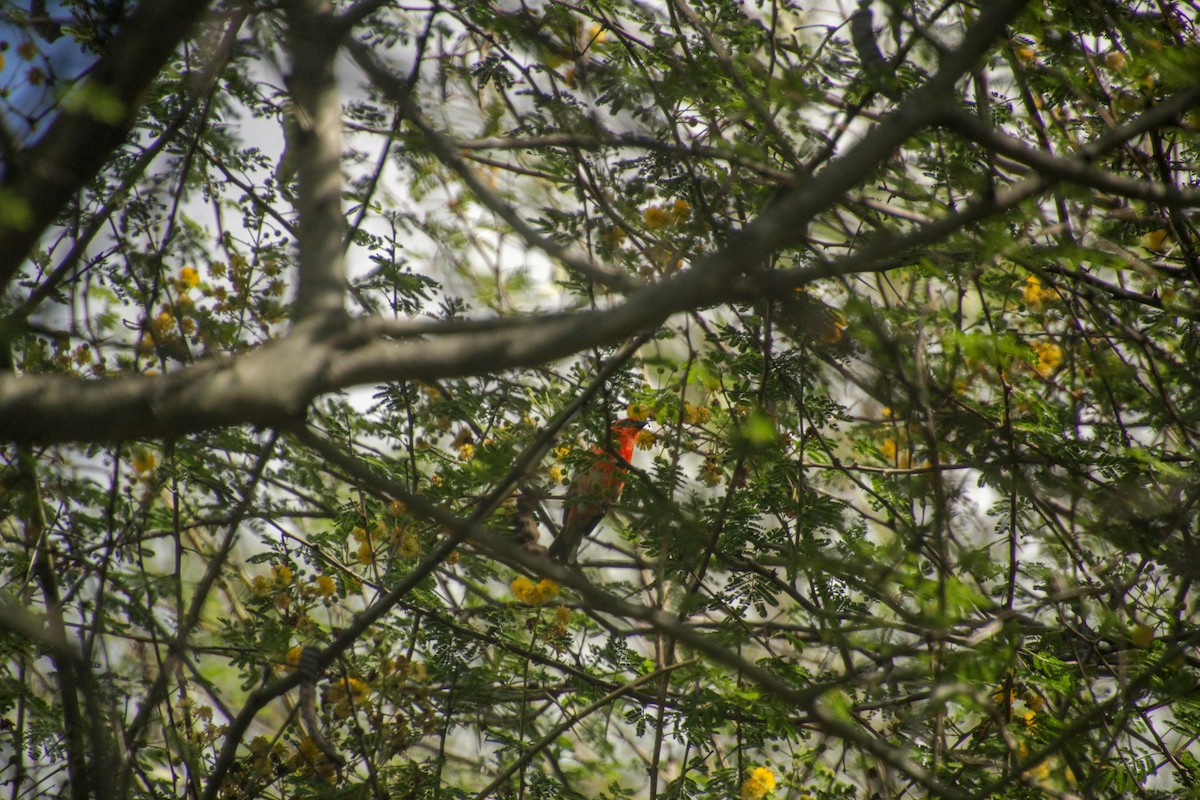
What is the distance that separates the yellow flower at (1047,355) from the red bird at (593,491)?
1.67m

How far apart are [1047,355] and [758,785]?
7.08 ft

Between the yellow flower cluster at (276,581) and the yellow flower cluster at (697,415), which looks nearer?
the yellow flower cluster at (276,581)

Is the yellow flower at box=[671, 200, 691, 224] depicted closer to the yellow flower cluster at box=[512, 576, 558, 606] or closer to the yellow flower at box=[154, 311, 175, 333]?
the yellow flower cluster at box=[512, 576, 558, 606]

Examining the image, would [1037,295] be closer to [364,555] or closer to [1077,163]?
[1077,163]

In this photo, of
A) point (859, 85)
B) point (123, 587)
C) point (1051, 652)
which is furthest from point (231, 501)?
point (1051, 652)

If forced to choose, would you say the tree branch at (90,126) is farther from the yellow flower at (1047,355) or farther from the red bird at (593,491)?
the yellow flower at (1047,355)

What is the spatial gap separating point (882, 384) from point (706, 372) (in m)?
0.65

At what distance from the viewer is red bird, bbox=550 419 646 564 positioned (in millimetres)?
2932

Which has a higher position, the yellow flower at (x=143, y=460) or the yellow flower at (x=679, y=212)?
the yellow flower at (x=679, y=212)

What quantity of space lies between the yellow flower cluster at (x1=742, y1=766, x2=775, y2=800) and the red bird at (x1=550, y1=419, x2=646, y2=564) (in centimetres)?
95

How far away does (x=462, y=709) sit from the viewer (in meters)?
3.00

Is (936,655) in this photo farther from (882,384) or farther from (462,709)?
(462,709)

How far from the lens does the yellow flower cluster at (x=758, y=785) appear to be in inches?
114

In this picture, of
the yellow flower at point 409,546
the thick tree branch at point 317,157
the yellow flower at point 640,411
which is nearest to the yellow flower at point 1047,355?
the yellow flower at point 640,411
